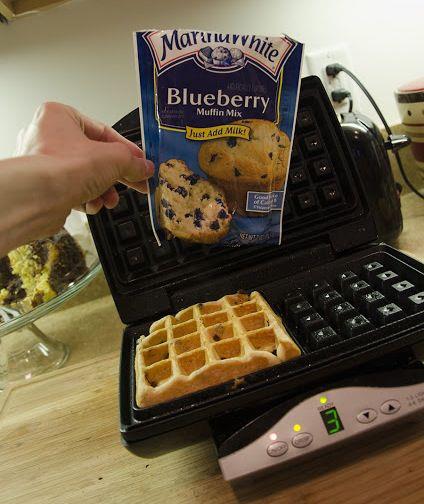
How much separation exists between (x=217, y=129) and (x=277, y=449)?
1.41 feet

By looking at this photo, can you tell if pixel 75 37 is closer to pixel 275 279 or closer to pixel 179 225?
pixel 179 225

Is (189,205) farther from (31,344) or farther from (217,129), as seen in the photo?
(31,344)

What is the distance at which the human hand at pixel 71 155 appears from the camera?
481 millimetres

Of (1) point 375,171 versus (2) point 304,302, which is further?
(1) point 375,171

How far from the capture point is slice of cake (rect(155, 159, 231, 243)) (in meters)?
0.68

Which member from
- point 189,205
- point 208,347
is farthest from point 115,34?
point 208,347

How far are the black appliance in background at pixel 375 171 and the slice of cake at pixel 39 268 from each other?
2.06ft

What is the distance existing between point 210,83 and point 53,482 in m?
0.59

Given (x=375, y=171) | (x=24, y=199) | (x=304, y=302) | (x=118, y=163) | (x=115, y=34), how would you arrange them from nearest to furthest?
1. (x=24, y=199)
2. (x=118, y=163)
3. (x=304, y=302)
4. (x=375, y=171)
5. (x=115, y=34)

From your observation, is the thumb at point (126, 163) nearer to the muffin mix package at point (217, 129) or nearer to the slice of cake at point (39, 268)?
the muffin mix package at point (217, 129)

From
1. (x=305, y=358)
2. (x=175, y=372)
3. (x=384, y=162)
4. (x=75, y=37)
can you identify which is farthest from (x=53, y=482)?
(x=75, y=37)

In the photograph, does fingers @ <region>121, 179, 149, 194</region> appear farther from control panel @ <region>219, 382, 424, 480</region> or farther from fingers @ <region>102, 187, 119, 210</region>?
control panel @ <region>219, 382, 424, 480</region>

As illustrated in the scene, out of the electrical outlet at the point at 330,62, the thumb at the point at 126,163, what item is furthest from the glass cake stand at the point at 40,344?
the electrical outlet at the point at 330,62

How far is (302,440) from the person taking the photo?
0.51 m
